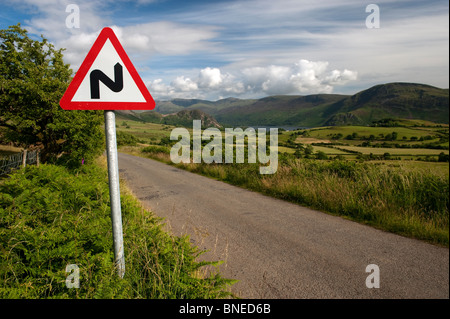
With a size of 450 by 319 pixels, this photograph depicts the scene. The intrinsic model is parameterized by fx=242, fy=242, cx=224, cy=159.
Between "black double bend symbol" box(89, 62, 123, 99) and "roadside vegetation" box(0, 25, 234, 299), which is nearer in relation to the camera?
"black double bend symbol" box(89, 62, 123, 99)

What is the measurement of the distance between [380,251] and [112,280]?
4.63 metres

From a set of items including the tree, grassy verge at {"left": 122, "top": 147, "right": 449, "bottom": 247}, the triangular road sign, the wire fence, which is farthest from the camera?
the wire fence

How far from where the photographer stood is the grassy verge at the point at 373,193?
546cm

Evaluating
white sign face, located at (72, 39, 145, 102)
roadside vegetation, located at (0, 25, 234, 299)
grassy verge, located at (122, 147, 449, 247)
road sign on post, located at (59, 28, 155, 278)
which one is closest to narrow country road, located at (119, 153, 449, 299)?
grassy verge, located at (122, 147, 449, 247)

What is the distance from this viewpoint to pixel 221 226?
623 cm

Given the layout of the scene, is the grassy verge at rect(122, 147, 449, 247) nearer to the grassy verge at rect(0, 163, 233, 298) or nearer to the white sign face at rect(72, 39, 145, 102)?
the grassy verge at rect(0, 163, 233, 298)

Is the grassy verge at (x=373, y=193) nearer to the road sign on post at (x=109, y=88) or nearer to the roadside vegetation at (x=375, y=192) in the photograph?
the roadside vegetation at (x=375, y=192)

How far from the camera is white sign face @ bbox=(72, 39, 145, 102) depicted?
252 centimetres

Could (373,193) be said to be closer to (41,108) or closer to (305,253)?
(305,253)

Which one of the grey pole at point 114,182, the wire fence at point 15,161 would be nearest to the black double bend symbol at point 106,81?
the grey pole at point 114,182

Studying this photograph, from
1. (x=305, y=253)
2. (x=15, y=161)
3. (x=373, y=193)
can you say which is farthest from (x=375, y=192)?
(x=15, y=161)
